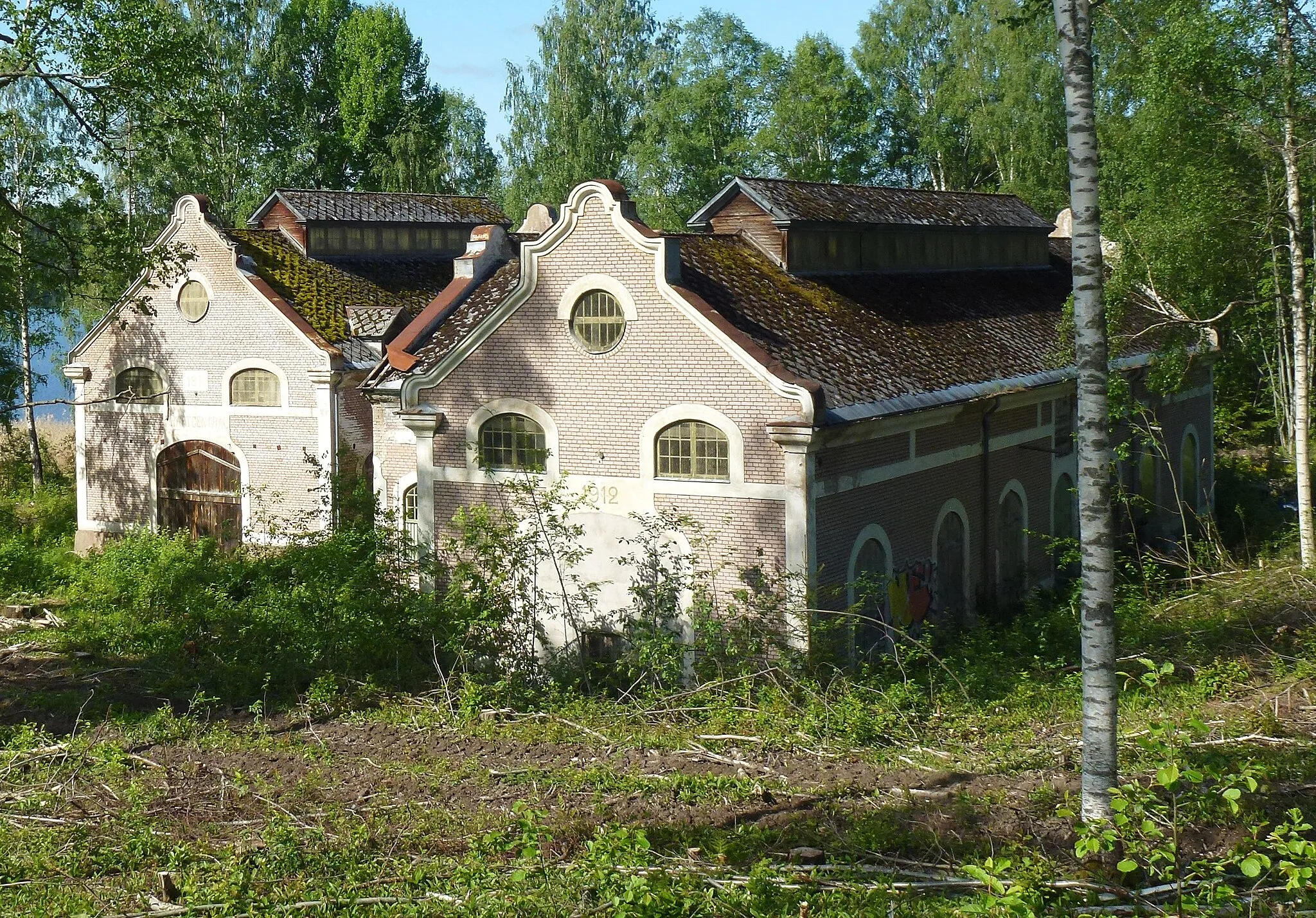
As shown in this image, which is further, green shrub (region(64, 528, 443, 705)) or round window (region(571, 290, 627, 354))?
round window (region(571, 290, 627, 354))

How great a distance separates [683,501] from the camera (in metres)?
17.8

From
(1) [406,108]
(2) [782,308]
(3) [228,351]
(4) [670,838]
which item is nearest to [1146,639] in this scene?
(2) [782,308]

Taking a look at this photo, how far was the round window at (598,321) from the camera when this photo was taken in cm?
1839

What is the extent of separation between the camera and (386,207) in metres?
32.9

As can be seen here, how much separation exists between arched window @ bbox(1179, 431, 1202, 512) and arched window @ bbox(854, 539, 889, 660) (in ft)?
43.3

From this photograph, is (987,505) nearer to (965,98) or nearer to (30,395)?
(30,395)

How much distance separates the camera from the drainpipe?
20875 millimetres

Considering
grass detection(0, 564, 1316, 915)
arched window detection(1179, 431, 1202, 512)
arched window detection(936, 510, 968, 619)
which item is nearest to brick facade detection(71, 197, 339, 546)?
grass detection(0, 564, 1316, 915)

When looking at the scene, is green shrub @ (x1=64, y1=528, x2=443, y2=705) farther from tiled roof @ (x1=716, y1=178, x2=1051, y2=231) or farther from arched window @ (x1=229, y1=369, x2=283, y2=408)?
tiled roof @ (x1=716, y1=178, x2=1051, y2=231)

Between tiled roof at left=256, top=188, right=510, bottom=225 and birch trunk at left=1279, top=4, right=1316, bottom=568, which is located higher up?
tiled roof at left=256, top=188, right=510, bottom=225

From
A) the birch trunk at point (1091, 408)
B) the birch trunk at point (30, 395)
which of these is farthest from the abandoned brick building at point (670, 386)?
the birch trunk at point (1091, 408)

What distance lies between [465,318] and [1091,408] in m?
13.9

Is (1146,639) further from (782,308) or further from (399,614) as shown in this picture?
(399,614)

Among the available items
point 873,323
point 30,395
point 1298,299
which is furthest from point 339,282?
point 1298,299
